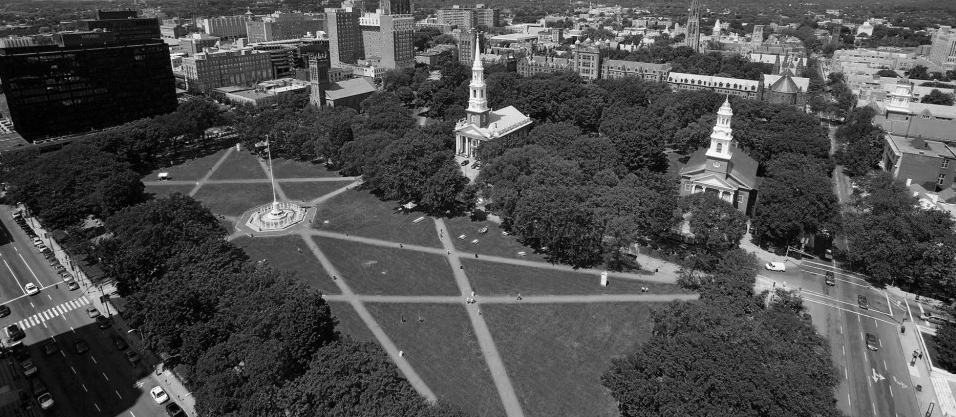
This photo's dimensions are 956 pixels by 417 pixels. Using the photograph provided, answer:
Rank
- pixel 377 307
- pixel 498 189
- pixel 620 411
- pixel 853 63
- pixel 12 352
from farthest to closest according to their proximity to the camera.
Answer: pixel 853 63, pixel 498 189, pixel 377 307, pixel 12 352, pixel 620 411

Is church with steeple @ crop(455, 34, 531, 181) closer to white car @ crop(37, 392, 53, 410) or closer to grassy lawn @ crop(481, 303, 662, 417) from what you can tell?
grassy lawn @ crop(481, 303, 662, 417)

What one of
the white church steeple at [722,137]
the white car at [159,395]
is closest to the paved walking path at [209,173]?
the white car at [159,395]

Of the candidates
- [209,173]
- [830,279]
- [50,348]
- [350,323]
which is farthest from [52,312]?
[830,279]

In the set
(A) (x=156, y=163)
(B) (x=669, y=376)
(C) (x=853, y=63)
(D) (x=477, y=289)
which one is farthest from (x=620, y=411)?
(C) (x=853, y=63)

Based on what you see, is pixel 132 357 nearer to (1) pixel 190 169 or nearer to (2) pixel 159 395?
(2) pixel 159 395

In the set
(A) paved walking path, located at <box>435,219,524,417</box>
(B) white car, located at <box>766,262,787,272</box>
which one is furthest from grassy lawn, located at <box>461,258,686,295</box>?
(B) white car, located at <box>766,262,787,272</box>

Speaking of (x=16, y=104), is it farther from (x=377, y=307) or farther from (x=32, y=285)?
(x=377, y=307)
